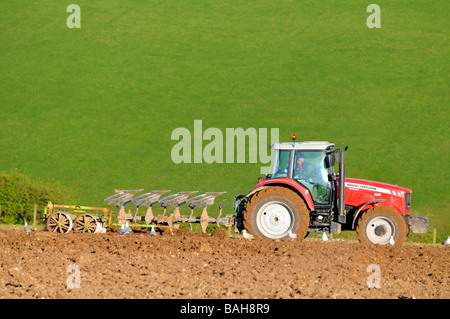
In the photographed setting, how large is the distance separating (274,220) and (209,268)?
2727 millimetres

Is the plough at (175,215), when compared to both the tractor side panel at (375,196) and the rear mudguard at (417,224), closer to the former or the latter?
the tractor side panel at (375,196)

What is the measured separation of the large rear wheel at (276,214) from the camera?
11047mm

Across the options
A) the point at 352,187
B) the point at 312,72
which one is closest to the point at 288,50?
the point at 312,72

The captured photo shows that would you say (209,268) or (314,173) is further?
(314,173)

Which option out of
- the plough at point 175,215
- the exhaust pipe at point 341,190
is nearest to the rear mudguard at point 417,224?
the exhaust pipe at point 341,190

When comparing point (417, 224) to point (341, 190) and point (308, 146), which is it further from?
point (308, 146)

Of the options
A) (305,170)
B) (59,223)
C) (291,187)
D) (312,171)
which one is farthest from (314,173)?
(59,223)

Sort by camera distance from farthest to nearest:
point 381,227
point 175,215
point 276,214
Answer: point 175,215, point 381,227, point 276,214

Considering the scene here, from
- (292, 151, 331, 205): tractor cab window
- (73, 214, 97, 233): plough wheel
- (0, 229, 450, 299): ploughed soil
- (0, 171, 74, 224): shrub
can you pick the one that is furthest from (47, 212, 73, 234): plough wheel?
(0, 171, 74, 224): shrub

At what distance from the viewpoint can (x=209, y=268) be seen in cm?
894

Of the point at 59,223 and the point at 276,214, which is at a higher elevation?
the point at 276,214

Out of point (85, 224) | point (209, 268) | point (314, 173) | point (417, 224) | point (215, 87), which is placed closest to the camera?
point (209, 268)

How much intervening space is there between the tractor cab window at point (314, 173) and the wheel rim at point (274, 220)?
663 millimetres

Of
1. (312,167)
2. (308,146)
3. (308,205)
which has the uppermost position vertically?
(308,146)
